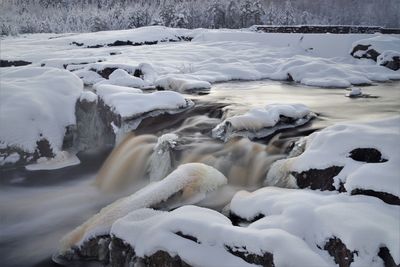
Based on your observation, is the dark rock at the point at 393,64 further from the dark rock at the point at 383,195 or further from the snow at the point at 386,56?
the dark rock at the point at 383,195

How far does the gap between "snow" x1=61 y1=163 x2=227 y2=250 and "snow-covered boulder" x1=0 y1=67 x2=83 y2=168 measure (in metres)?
3.30

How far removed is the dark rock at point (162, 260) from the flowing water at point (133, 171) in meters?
1.24

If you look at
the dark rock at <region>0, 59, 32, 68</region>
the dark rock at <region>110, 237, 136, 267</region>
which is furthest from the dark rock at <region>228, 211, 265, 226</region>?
the dark rock at <region>0, 59, 32, 68</region>

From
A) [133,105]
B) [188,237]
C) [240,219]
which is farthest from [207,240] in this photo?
[133,105]

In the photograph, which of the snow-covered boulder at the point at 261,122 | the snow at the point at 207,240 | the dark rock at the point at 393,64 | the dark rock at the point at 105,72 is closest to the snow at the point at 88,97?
the dark rock at the point at 105,72

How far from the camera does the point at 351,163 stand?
3984 millimetres

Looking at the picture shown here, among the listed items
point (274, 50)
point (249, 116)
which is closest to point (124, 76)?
point (249, 116)

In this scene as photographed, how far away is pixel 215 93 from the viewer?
934 centimetres

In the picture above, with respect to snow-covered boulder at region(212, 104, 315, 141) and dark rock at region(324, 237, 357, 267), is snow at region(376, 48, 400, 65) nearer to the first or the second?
snow-covered boulder at region(212, 104, 315, 141)

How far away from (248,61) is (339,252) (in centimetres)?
1266

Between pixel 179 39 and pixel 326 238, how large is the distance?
75.6 feet

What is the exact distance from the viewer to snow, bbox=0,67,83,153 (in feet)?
23.6

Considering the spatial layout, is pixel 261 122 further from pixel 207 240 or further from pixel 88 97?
pixel 88 97

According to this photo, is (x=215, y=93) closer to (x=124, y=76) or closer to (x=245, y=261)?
(x=124, y=76)
